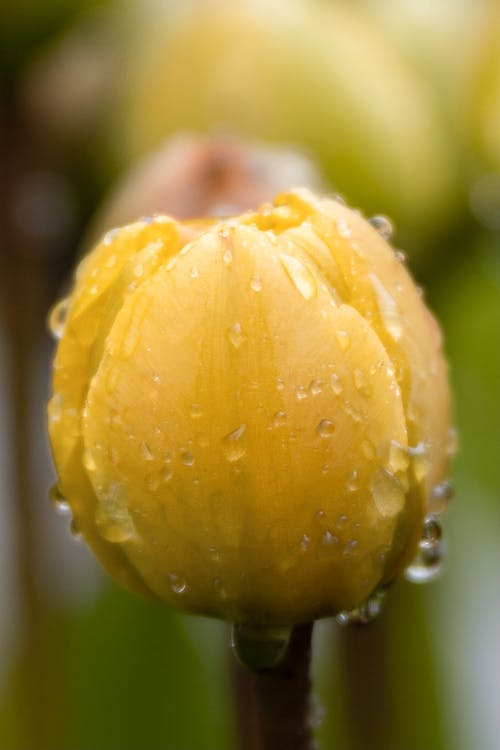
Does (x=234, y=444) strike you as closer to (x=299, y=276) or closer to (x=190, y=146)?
(x=299, y=276)

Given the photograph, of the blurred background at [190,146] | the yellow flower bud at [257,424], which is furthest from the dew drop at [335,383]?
the blurred background at [190,146]

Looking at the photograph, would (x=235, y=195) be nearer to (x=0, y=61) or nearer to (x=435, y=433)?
(x=435, y=433)

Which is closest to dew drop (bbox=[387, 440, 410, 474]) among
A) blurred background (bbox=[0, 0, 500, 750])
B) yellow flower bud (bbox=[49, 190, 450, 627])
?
yellow flower bud (bbox=[49, 190, 450, 627])

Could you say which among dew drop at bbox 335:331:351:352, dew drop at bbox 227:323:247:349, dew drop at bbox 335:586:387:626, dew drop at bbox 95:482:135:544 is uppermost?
dew drop at bbox 227:323:247:349

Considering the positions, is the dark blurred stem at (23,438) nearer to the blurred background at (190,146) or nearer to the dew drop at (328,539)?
the blurred background at (190,146)

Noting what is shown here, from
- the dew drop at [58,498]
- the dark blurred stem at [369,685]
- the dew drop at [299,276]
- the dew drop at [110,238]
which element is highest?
the dew drop at [110,238]

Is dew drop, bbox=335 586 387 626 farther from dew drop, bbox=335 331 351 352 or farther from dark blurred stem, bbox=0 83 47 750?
dark blurred stem, bbox=0 83 47 750
